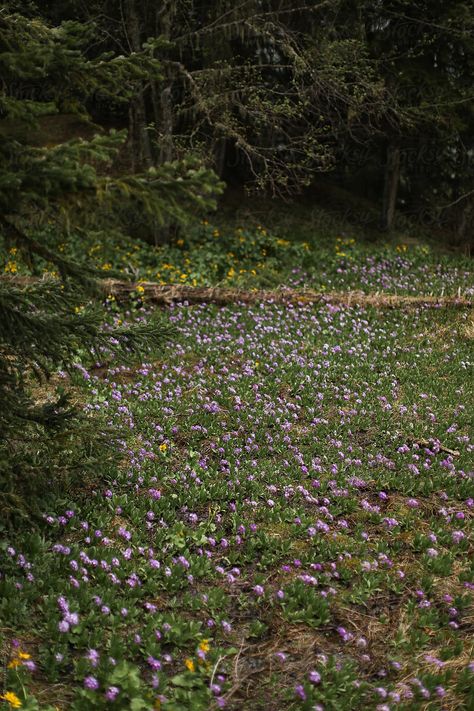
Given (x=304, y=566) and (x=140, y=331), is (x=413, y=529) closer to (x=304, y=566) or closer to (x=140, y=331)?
(x=304, y=566)

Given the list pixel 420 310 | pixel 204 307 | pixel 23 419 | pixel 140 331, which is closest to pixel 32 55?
pixel 140 331

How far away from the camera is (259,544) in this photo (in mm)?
4348

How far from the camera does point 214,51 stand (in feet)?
40.0

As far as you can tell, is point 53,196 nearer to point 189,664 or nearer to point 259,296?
point 189,664

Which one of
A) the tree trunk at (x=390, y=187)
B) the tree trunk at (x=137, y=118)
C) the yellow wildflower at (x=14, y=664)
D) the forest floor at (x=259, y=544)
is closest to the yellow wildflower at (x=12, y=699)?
the forest floor at (x=259, y=544)

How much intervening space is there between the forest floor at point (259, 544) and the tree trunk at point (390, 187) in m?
7.01

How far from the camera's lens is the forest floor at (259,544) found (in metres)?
3.31

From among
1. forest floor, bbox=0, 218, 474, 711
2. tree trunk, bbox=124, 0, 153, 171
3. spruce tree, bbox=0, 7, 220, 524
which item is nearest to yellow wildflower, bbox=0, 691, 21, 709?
forest floor, bbox=0, 218, 474, 711

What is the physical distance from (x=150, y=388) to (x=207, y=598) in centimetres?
324

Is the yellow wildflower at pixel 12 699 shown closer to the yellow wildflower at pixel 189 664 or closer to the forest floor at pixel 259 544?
the forest floor at pixel 259 544

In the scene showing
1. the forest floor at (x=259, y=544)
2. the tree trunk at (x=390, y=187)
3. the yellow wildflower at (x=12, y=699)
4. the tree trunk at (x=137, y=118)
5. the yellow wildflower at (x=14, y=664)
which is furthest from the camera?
the tree trunk at (x=390, y=187)

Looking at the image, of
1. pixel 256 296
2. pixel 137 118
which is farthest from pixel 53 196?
pixel 137 118

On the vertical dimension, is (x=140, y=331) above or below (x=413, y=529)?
above

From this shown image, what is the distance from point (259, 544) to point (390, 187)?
38.0 ft
